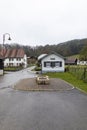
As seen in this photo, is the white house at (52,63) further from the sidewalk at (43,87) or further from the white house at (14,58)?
the white house at (14,58)

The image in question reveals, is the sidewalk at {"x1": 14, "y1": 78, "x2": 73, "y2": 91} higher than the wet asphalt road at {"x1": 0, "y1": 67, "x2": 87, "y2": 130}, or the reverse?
the sidewalk at {"x1": 14, "y1": 78, "x2": 73, "y2": 91}

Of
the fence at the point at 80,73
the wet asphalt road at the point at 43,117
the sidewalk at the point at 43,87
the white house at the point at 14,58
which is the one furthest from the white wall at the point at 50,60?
the wet asphalt road at the point at 43,117

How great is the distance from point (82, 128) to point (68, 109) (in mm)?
3830

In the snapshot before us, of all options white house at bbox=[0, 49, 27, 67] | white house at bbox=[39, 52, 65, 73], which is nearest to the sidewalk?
white house at bbox=[39, 52, 65, 73]

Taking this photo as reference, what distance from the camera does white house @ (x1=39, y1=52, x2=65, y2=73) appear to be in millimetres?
58750

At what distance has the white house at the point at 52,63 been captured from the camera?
193ft

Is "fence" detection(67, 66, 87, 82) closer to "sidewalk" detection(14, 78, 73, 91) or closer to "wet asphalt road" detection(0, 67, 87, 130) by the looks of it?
"sidewalk" detection(14, 78, 73, 91)

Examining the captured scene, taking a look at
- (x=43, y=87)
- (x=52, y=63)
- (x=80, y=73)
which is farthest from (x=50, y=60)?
(x=43, y=87)

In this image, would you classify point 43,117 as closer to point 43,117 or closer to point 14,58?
point 43,117

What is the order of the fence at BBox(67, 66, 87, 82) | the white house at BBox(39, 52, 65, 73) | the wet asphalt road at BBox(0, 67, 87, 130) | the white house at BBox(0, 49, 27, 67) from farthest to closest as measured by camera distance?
the white house at BBox(0, 49, 27, 67) → the white house at BBox(39, 52, 65, 73) → the fence at BBox(67, 66, 87, 82) → the wet asphalt road at BBox(0, 67, 87, 130)

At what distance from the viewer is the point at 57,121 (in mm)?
10180

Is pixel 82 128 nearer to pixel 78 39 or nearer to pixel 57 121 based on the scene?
pixel 57 121

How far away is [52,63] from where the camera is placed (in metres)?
59.1

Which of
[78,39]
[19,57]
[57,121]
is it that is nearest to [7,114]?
[57,121]
